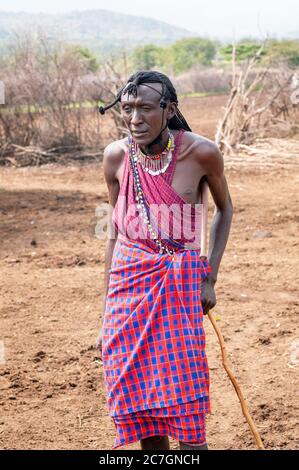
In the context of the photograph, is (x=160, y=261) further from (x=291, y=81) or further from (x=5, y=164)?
(x=291, y=81)

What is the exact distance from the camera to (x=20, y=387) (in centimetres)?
385

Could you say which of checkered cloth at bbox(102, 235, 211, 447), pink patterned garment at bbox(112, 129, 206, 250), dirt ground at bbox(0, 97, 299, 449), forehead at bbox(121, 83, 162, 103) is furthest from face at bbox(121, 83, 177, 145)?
dirt ground at bbox(0, 97, 299, 449)

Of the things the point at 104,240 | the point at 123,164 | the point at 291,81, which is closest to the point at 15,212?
the point at 104,240

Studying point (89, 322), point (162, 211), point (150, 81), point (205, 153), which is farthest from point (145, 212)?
point (89, 322)

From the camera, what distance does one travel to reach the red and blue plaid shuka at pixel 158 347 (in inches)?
92.7

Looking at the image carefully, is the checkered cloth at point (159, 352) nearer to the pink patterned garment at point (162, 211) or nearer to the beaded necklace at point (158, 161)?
the pink patterned garment at point (162, 211)

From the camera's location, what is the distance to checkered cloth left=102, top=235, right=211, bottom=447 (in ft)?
7.72

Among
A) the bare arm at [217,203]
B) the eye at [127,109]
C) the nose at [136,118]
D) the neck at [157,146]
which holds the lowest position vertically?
the bare arm at [217,203]

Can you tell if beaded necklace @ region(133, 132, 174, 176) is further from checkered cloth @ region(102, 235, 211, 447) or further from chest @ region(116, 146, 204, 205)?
checkered cloth @ region(102, 235, 211, 447)

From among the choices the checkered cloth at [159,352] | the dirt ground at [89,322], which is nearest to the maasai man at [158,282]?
the checkered cloth at [159,352]

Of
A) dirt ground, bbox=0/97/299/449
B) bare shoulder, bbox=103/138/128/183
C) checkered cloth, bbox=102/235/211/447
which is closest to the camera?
checkered cloth, bbox=102/235/211/447

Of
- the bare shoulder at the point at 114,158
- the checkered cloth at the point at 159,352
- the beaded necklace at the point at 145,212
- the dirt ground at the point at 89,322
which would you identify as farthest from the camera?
the dirt ground at the point at 89,322
